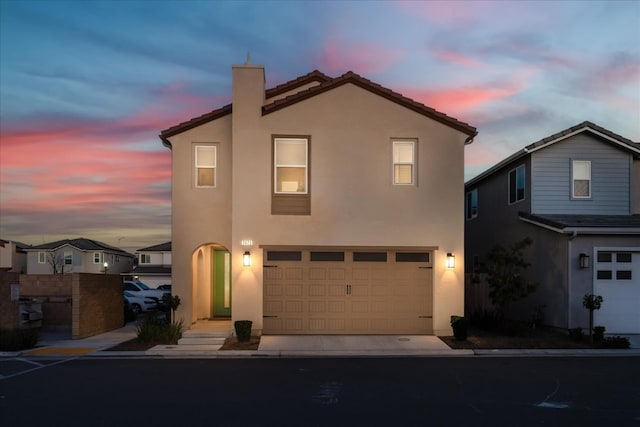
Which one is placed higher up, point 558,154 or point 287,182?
point 558,154

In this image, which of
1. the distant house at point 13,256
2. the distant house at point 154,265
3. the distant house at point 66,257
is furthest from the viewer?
the distant house at point 66,257

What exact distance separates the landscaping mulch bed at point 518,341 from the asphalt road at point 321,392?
127 centimetres

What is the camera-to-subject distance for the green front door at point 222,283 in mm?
19594

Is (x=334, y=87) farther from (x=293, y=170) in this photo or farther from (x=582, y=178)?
(x=582, y=178)

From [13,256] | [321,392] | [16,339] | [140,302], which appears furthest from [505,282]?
[13,256]

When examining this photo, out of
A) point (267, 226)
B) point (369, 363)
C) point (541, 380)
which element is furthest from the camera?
point (267, 226)

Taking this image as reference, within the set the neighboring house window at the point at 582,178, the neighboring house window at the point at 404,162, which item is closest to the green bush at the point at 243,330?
the neighboring house window at the point at 404,162

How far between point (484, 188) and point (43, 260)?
4755 cm

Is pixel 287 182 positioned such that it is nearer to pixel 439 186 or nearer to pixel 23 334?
pixel 439 186

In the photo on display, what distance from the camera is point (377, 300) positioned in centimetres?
1697

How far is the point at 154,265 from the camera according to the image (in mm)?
54281

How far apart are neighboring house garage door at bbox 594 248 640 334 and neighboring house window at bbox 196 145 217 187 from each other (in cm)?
1235

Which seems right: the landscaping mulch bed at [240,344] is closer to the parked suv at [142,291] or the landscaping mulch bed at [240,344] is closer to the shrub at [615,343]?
the shrub at [615,343]

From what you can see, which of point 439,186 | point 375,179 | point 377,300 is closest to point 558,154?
point 439,186
